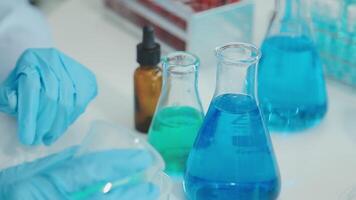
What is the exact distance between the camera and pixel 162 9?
0.96 meters

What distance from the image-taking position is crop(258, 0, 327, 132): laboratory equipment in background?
789 mm

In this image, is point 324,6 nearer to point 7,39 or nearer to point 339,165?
point 339,165

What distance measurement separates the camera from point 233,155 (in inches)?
25.3

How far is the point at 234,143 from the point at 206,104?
0.22 m

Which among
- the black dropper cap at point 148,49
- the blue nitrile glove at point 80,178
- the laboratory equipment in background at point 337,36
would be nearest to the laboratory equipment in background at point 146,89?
the black dropper cap at point 148,49

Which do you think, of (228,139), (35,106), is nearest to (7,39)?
(35,106)

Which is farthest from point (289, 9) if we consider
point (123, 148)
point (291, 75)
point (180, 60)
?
point (123, 148)

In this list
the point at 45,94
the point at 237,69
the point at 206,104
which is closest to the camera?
the point at 237,69

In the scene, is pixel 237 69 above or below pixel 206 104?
above

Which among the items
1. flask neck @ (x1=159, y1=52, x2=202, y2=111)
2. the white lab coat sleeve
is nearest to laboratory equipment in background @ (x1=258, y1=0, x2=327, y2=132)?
flask neck @ (x1=159, y1=52, x2=202, y2=111)

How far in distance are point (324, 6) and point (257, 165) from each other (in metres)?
0.36

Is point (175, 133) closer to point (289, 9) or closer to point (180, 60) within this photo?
point (180, 60)

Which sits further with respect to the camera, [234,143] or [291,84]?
[291,84]

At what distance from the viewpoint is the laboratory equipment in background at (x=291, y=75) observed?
0.79 metres
